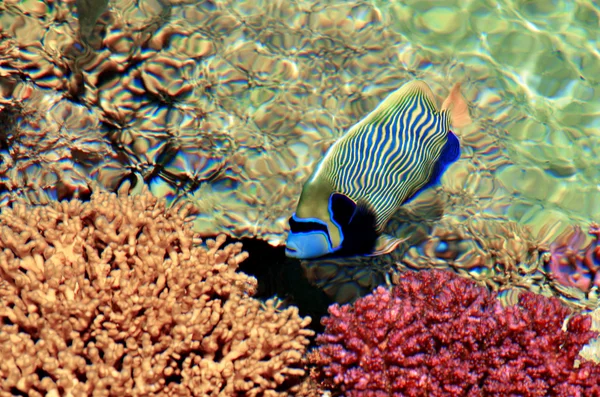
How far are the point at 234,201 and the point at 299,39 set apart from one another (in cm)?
151

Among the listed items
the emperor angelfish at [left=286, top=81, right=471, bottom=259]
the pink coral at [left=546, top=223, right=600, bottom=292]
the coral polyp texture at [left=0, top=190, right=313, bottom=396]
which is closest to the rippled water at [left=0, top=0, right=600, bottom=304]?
the pink coral at [left=546, top=223, right=600, bottom=292]

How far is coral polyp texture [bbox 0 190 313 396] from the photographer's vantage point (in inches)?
93.7

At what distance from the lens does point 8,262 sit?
269 centimetres

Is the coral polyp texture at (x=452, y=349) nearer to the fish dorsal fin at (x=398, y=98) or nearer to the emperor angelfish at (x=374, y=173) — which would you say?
the emperor angelfish at (x=374, y=173)

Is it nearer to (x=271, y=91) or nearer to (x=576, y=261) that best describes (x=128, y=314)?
(x=271, y=91)

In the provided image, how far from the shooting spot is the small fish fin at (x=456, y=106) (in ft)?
9.80

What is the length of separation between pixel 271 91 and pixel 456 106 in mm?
1488

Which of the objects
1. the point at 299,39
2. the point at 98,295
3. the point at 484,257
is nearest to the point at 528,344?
the point at 484,257

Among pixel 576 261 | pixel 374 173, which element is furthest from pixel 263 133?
pixel 576 261

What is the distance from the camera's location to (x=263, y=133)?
3740 mm

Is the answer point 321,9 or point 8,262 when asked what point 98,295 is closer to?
point 8,262

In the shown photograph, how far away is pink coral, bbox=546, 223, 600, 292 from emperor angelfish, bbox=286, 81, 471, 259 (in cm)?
133

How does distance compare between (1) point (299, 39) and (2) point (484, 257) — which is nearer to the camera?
(2) point (484, 257)

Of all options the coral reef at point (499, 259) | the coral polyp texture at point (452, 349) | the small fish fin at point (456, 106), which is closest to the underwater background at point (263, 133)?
the coral reef at point (499, 259)
